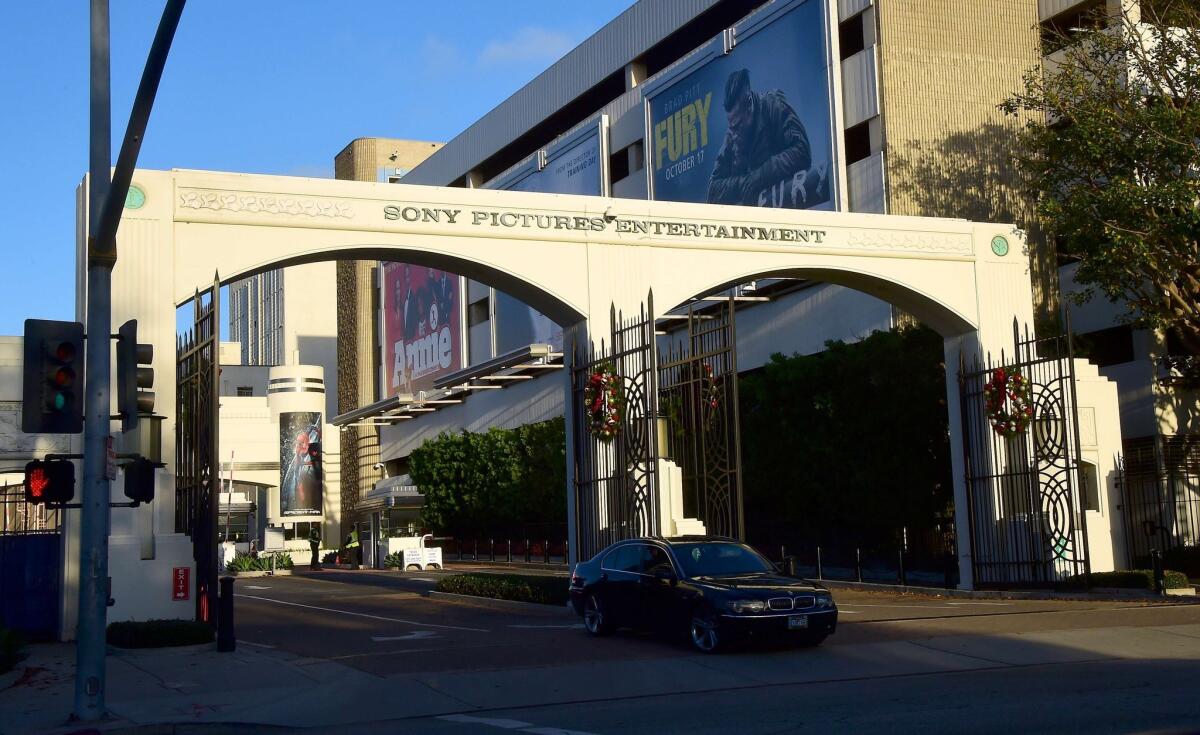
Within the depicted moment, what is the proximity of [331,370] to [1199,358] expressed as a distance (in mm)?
77374

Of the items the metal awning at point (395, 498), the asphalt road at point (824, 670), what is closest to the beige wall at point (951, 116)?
the asphalt road at point (824, 670)

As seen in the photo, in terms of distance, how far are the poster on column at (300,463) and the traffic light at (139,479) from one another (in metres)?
55.3

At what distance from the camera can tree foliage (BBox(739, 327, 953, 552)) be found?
32.1 metres

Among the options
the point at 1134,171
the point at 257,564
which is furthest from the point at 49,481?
the point at 257,564

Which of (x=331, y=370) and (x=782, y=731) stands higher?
(x=331, y=370)

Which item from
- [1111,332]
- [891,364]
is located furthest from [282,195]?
[1111,332]

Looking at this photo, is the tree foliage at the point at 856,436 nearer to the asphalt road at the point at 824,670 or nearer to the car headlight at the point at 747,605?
the asphalt road at the point at 824,670

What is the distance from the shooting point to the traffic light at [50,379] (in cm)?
1185

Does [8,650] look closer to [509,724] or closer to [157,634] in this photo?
[157,634]

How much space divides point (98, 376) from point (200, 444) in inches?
277

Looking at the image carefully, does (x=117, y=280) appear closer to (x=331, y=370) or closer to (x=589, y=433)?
(x=589, y=433)

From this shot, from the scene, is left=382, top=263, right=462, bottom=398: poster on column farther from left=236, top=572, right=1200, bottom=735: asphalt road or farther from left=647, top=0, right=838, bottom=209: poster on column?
left=236, top=572, right=1200, bottom=735: asphalt road

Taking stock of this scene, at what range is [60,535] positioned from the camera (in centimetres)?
1978

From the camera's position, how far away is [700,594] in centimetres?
1605
